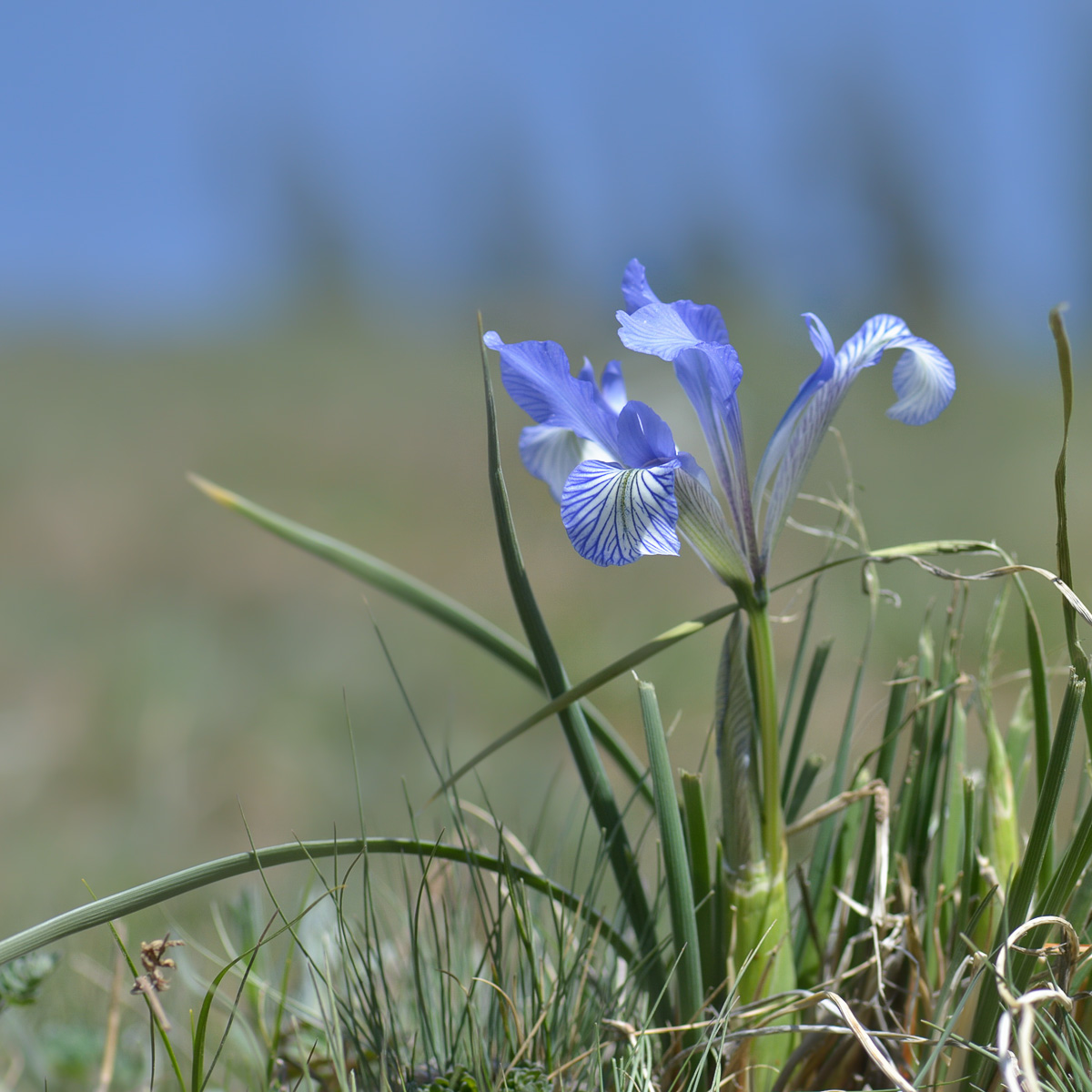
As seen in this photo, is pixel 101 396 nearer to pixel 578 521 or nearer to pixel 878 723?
pixel 878 723

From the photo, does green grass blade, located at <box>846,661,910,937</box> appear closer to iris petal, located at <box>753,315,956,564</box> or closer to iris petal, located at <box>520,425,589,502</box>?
iris petal, located at <box>753,315,956,564</box>

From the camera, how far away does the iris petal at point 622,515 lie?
54cm

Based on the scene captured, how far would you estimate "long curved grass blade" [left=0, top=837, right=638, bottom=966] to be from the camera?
1.59 ft

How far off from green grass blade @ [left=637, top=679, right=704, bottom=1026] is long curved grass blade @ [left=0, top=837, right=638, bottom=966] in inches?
2.6

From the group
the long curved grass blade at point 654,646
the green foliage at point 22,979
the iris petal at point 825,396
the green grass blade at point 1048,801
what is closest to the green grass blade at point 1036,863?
the green grass blade at point 1048,801

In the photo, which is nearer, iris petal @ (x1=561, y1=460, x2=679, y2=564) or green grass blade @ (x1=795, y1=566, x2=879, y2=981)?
iris petal @ (x1=561, y1=460, x2=679, y2=564)

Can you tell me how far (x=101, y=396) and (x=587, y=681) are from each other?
6574mm

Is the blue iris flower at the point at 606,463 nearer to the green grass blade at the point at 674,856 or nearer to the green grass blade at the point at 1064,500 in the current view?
the green grass blade at the point at 674,856

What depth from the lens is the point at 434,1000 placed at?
877 millimetres

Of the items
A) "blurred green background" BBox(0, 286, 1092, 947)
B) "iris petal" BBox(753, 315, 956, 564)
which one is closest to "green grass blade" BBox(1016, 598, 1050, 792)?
"iris petal" BBox(753, 315, 956, 564)

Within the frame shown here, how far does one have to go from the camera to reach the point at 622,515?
0.55 meters

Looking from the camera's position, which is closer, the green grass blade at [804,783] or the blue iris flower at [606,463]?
the blue iris flower at [606,463]

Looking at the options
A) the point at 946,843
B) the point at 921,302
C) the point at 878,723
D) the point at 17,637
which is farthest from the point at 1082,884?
the point at 921,302

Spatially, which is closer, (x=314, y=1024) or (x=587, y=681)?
(x=587, y=681)
